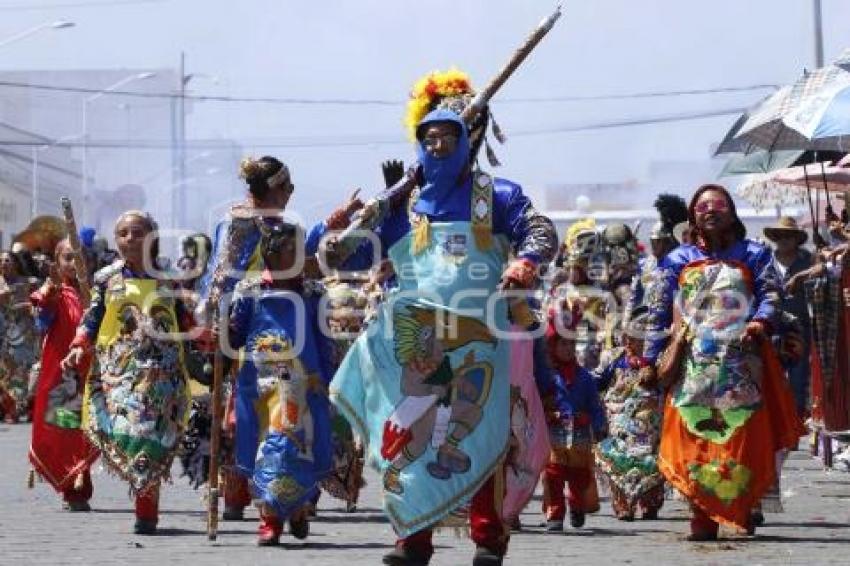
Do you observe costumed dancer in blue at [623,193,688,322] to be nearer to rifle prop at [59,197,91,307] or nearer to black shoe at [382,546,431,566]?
rifle prop at [59,197,91,307]

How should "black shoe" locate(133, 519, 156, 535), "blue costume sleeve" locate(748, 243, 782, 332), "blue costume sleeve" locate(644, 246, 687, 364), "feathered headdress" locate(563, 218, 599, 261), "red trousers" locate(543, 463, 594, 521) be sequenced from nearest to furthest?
"blue costume sleeve" locate(748, 243, 782, 332), "blue costume sleeve" locate(644, 246, 687, 364), "black shoe" locate(133, 519, 156, 535), "red trousers" locate(543, 463, 594, 521), "feathered headdress" locate(563, 218, 599, 261)

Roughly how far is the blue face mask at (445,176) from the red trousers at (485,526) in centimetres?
119

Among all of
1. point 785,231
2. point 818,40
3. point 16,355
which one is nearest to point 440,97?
point 785,231

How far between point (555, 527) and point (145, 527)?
230 cm

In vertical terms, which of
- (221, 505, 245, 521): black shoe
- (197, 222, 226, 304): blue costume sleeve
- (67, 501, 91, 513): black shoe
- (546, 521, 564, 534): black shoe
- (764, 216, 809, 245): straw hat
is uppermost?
(764, 216, 809, 245): straw hat

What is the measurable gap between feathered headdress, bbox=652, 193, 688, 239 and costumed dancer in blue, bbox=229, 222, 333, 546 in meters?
4.07

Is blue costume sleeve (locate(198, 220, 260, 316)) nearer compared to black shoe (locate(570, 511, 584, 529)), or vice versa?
blue costume sleeve (locate(198, 220, 260, 316))

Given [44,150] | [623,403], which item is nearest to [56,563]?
[623,403]

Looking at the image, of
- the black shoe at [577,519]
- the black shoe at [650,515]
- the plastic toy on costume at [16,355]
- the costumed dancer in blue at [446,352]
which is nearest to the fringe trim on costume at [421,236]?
the costumed dancer in blue at [446,352]

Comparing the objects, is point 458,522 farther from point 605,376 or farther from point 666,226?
point 666,226

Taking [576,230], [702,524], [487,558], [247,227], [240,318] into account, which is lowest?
[487,558]

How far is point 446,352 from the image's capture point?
11000mm

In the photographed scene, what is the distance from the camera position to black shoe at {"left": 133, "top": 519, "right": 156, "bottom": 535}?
13.5 metres

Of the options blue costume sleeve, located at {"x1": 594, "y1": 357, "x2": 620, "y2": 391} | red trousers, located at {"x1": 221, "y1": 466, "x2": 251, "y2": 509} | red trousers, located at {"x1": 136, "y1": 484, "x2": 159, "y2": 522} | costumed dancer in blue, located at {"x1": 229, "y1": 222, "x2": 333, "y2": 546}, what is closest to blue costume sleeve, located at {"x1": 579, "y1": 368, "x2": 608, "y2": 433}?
blue costume sleeve, located at {"x1": 594, "y1": 357, "x2": 620, "y2": 391}
